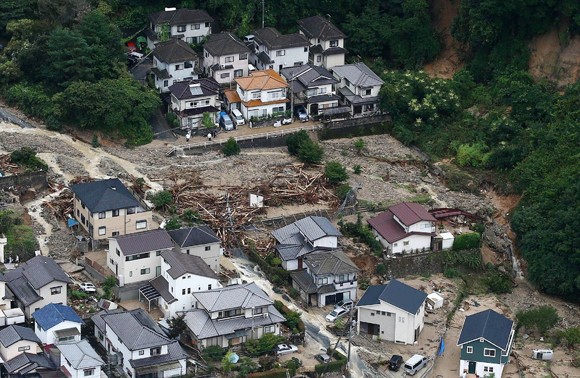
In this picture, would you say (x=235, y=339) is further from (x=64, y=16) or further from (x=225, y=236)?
(x=64, y=16)

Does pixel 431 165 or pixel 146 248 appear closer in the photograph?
pixel 146 248

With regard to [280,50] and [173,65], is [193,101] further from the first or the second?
[280,50]

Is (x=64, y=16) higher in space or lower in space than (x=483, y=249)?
higher

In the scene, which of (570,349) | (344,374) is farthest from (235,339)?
(570,349)

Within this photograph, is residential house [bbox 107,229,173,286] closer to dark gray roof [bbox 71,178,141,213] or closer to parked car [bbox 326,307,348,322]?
dark gray roof [bbox 71,178,141,213]

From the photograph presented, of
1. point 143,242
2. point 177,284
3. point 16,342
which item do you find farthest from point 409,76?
point 16,342

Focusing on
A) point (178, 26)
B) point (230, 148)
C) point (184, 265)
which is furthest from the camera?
point (178, 26)

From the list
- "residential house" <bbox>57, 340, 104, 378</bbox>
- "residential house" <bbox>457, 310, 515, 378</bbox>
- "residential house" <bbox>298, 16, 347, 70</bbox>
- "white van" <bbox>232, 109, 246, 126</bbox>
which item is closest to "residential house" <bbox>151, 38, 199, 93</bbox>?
"white van" <bbox>232, 109, 246, 126</bbox>
